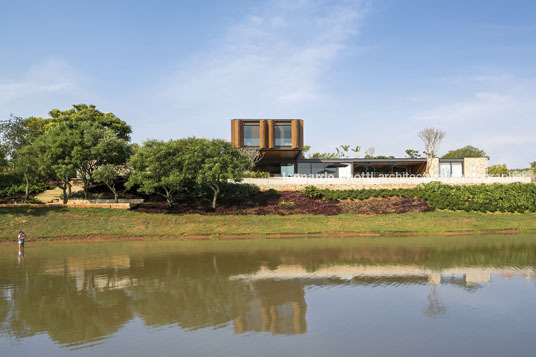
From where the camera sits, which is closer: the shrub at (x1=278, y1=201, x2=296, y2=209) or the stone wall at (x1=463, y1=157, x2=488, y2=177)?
the shrub at (x1=278, y1=201, x2=296, y2=209)

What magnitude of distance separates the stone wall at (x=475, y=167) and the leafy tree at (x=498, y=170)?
20.8 m

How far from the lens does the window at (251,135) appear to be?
6000 centimetres

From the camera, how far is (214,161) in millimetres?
41000

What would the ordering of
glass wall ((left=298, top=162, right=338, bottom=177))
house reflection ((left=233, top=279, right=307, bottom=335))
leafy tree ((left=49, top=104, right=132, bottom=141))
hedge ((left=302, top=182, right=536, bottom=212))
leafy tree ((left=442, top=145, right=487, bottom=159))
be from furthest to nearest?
leafy tree ((left=442, top=145, right=487, bottom=159)) → glass wall ((left=298, top=162, right=338, bottom=177)) → leafy tree ((left=49, top=104, right=132, bottom=141)) → hedge ((left=302, top=182, right=536, bottom=212)) → house reflection ((left=233, top=279, right=307, bottom=335))

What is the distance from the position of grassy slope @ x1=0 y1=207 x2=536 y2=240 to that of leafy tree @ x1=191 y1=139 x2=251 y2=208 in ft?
14.4

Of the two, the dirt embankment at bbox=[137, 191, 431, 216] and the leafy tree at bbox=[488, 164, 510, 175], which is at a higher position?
the leafy tree at bbox=[488, 164, 510, 175]

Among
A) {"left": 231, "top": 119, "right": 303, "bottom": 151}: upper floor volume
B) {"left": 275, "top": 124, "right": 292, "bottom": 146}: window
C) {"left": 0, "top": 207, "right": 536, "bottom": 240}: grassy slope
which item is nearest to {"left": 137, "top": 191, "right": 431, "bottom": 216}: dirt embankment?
{"left": 0, "top": 207, "right": 536, "bottom": 240}: grassy slope

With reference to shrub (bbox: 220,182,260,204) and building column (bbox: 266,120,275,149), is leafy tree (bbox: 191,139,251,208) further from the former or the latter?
building column (bbox: 266,120,275,149)

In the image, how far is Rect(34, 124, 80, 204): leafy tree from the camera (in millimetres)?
38906

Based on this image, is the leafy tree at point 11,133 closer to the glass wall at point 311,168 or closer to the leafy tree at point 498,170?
the glass wall at point 311,168

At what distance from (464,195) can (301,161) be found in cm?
2659

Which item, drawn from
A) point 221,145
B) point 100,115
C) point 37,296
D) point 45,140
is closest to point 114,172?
point 45,140

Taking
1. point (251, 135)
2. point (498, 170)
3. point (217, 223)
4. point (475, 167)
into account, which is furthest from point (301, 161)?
point (498, 170)

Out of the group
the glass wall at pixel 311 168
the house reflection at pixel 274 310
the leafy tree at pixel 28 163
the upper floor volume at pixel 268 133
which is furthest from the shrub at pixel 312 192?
the house reflection at pixel 274 310
